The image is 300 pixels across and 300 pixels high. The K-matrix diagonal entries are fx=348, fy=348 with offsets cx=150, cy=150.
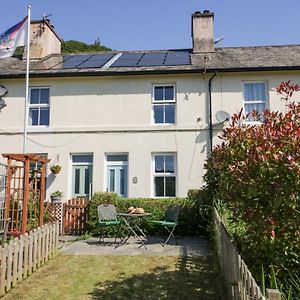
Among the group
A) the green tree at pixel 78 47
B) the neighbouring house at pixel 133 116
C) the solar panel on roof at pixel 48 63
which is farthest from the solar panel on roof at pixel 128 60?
the green tree at pixel 78 47

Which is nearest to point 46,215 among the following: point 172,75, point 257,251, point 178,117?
point 178,117

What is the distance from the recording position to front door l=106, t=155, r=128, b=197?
47.9 feet

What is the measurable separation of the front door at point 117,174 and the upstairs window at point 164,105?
228cm


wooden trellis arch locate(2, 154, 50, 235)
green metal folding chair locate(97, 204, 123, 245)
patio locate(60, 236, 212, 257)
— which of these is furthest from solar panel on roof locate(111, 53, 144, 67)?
patio locate(60, 236, 212, 257)

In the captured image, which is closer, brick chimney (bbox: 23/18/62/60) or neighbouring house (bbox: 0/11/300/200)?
neighbouring house (bbox: 0/11/300/200)

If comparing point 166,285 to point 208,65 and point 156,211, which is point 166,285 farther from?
point 208,65

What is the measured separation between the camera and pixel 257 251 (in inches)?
174

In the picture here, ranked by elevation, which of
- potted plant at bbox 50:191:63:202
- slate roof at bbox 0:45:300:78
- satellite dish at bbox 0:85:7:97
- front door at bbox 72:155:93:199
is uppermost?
slate roof at bbox 0:45:300:78

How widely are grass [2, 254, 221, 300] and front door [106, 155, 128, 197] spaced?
6.33m

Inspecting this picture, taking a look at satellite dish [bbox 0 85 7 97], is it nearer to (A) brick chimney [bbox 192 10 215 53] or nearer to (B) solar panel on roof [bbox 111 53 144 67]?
(B) solar panel on roof [bbox 111 53 144 67]

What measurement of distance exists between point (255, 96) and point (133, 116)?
5.30 meters

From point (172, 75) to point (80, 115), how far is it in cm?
434

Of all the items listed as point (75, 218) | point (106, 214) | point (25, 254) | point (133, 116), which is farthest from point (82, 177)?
point (25, 254)

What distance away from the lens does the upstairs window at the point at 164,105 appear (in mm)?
14992
